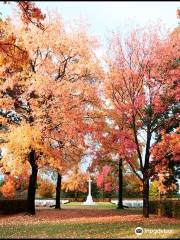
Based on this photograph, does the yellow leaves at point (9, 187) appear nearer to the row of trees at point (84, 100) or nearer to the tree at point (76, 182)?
the row of trees at point (84, 100)

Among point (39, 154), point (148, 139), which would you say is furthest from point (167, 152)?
point (39, 154)

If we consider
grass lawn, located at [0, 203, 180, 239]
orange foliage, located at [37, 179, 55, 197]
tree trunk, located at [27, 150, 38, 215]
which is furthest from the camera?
orange foliage, located at [37, 179, 55, 197]

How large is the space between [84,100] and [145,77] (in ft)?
16.8

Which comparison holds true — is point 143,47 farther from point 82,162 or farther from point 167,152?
point 82,162

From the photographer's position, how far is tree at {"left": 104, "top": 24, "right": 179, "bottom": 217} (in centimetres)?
2348

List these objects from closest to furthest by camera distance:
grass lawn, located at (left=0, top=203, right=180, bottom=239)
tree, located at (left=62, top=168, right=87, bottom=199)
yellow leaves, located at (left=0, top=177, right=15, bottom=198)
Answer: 1. grass lawn, located at (left=0, top=203, right=180, bottom=239)
2. yellow leaves, located at (left=0, top=177, right=15, bottom=198)
3. tree, located at (left=62, top=168, right=87, bottom=199)

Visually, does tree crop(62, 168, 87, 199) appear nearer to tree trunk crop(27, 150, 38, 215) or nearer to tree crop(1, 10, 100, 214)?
tree trunk crop(27, 150, 38, 215)

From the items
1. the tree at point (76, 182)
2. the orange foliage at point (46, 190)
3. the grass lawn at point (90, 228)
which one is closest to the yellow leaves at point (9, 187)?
the tree at point (76, 182)

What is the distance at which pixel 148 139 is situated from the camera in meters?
24.6

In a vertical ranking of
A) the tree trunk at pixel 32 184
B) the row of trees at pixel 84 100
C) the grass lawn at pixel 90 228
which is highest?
the row of trees at pixel 84 100

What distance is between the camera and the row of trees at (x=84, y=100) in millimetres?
23781

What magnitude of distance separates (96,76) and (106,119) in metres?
4.11

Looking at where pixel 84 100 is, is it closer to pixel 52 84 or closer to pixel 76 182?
pixel 52 84

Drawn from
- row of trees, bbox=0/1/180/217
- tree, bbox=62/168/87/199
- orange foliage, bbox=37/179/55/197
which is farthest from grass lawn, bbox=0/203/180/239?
orange foliage, bbox=37/179/55/197
